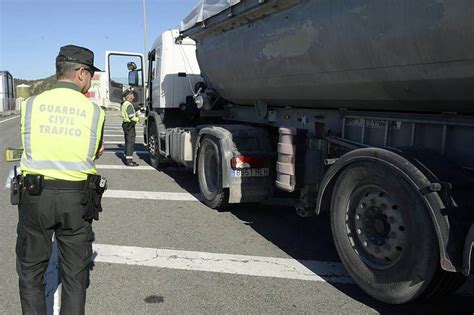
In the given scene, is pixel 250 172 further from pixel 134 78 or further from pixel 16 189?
pixel 134 78

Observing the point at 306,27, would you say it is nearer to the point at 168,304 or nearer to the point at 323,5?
the point at 323,5

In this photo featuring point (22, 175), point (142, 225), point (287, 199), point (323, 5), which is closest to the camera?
point (22, 175)

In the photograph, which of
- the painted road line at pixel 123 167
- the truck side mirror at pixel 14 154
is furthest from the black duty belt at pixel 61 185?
the painted road line at pixel 123 167

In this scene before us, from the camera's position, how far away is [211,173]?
715 centimetres

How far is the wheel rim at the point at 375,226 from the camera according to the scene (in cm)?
358

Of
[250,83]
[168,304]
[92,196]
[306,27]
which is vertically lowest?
[168,304]

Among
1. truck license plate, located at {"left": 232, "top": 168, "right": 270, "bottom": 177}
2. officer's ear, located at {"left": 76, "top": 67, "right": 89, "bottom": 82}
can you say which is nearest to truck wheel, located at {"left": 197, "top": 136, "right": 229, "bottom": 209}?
truck license plate, located at {"left": 232, "top": 168, "right": 270, "bottom": 177}

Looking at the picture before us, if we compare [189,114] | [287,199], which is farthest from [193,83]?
[287,199]

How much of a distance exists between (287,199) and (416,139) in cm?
390

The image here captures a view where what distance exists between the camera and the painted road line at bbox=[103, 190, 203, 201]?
7547mm

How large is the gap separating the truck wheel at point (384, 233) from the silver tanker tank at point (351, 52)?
0.73m

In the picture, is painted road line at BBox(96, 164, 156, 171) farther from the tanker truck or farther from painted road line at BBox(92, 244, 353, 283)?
painted road line at BBox(92, 244, 353, 283)

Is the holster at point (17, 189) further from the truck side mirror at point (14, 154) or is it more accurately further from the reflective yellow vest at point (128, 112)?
the reflective yellow vest at point (128, 112)

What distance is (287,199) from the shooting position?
7625mm
